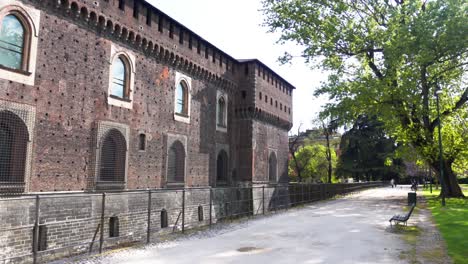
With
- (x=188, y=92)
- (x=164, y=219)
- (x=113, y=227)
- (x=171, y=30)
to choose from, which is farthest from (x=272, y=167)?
(x=113, y=227)

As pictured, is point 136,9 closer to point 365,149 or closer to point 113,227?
point 113,227

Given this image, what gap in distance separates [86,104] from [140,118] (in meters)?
3.30

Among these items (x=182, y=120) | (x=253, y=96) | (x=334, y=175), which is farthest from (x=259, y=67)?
(x=334, y=175)

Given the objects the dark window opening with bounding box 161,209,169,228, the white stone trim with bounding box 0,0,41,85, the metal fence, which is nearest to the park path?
the metal fence

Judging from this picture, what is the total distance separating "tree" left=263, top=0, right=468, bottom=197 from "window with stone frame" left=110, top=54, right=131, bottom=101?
45.9 feet

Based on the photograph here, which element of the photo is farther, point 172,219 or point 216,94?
point 216,94

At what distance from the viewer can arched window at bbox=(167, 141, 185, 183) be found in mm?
20987

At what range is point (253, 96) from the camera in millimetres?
27953

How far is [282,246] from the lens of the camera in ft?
36.5

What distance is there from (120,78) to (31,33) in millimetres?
4665

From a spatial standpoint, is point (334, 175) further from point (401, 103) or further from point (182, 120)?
point (182, 120)

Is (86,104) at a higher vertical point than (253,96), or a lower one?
lower

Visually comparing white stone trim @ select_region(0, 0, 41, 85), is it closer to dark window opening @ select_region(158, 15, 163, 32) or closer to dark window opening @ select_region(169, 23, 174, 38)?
dark window opening @ select_region(158, 15, 163, 32)

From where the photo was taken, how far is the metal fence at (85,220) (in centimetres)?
1108
